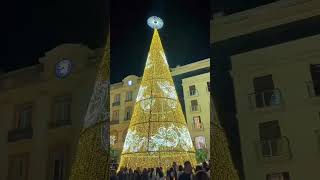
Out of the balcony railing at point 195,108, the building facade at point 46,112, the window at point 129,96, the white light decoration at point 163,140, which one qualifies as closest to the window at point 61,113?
the building facade at point 46,112

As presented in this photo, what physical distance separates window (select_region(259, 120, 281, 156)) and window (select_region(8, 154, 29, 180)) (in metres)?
0.82

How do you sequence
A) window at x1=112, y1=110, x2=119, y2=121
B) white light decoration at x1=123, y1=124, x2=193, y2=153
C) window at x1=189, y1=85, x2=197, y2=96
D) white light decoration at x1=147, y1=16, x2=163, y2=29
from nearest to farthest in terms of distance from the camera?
white light decoration at x1=147, y1=16, x2=163, y2=29 < white light decoration at x1=123, y1=124, x2=193, y2=153 < window at x1=189, y1=85, x2=197, y2=96 < window at x1=112, y1=110, x2=119, y2=121

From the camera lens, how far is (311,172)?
1.00 m

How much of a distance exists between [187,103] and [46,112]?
173 centimetres

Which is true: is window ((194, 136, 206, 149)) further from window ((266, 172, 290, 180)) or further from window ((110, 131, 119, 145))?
window ((266, 172, 290, 180))

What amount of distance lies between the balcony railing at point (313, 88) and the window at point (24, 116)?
3.21 ft

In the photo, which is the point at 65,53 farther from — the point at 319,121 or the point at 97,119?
the point at 319,121

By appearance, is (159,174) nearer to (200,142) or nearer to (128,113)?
(200,142)

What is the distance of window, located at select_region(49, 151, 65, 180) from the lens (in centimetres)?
119

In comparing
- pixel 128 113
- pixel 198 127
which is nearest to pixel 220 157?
pixel 198 127

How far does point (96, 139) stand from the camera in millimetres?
1252

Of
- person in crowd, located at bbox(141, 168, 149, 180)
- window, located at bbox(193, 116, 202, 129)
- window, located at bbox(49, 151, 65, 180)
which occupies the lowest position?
person in crowd, located at bbox(141, 168, 149, 180)

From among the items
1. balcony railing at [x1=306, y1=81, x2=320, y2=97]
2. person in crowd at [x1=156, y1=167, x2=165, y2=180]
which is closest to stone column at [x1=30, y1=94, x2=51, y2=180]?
person in crowd at [x1=156, y1=167, x2=165, y2=180]

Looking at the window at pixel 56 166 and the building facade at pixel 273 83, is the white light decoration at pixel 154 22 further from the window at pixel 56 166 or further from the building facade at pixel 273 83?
the window at pixel 56 166
